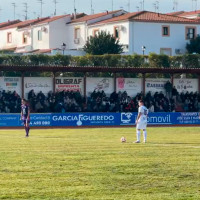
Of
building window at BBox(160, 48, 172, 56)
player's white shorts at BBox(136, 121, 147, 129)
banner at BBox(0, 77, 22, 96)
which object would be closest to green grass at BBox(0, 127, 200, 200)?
player's white shorts at BBox(136, 121, 147, 129)

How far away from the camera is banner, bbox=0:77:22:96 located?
52531mm

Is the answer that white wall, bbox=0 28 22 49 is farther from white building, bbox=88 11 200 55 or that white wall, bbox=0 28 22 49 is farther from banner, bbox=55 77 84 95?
banner, bbox=55 77 84 95

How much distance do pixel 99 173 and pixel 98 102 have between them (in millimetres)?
35321

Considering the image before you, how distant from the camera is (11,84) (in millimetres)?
52750

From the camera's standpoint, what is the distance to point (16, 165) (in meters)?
19.3

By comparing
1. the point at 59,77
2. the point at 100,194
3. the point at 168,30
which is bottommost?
the point at 100,194

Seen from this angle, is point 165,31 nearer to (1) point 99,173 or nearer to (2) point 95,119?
(2) point 95,119

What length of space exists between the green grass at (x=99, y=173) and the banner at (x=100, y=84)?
3019 centimetres

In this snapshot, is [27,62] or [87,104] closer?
[87,104]

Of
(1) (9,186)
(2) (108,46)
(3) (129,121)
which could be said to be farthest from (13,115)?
(2) (108,46)

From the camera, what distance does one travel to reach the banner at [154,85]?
57875mm

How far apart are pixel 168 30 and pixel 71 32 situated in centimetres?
1388

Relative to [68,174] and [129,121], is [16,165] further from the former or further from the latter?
[129,121]

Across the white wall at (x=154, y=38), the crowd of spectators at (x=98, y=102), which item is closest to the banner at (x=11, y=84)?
the crowd of spectators at (x=98, y=102)
